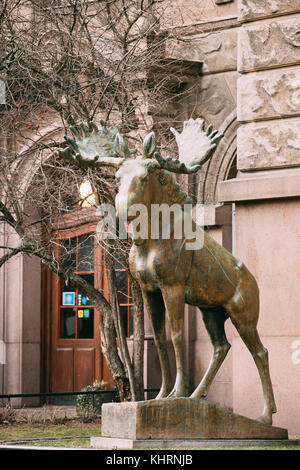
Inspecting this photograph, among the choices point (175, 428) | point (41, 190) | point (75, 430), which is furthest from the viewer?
point (41, 190)

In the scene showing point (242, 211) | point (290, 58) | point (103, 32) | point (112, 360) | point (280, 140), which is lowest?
point (112, 360)

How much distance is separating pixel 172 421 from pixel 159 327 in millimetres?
889

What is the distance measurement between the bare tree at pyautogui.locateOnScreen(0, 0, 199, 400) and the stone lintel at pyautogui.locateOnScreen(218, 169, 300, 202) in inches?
86.5

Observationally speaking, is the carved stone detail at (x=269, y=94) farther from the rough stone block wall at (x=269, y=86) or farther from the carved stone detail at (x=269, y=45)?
the carved stone detail at (x=269, y=45)

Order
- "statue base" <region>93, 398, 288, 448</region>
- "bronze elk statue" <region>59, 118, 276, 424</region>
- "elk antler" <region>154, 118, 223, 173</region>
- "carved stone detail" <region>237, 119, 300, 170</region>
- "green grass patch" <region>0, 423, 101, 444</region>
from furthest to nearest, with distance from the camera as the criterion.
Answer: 1. "green grass patch" <region>0, 423, 101, 444</region>
2. "carved stone detail" <region>237, 119, 300, 170</region>
3. "elk antler" <region>154, 118, 223, 173</region>
4. "bronze elk statue" <region>59, 118, 276, 424</region>
5. "statue base" <region>93, 398, 288, 448</region>

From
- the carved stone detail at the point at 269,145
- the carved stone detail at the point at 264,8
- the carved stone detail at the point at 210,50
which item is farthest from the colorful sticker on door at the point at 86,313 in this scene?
the carved stone detail at the point at 264,8

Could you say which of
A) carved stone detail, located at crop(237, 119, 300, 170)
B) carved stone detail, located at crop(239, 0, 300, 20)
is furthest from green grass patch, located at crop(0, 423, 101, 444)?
carved stone detail, located at crop(239, 0, 300, 20)

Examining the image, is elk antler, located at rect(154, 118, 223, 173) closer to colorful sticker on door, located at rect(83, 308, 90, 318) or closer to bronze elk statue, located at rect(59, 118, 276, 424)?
bronze elk statue, located at rect(59, 118, 276, 424)

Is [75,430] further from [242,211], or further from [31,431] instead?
[242,211]

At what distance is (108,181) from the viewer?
47.9 feet

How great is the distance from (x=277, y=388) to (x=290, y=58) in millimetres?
3895

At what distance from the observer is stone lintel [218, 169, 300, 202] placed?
11875mm
